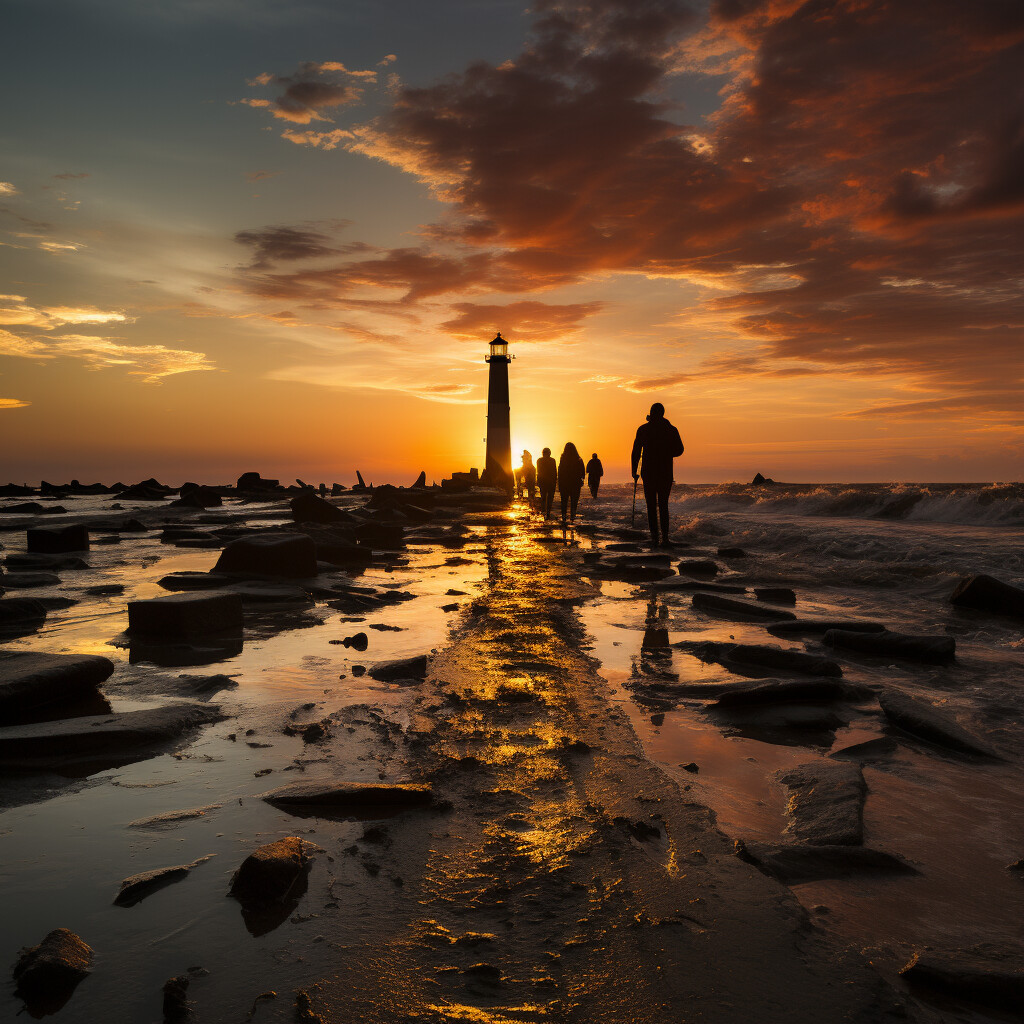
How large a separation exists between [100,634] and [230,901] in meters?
4.44

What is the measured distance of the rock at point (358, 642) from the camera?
5.28 m

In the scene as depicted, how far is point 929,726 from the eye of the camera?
11.5 ft

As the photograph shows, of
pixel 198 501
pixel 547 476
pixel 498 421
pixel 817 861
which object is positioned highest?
pixel 498 421

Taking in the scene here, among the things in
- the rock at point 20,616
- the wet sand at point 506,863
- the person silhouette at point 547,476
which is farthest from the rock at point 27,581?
the person silhouette at point 547,476

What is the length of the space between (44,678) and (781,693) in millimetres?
4121

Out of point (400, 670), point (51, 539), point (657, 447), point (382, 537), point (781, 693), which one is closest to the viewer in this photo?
point (781, 693)

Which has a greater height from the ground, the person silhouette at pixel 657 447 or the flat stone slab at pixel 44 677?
the person silhouette at pixel 657 447

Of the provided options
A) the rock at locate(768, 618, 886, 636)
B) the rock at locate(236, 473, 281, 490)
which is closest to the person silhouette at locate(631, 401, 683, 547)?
the rock at locate(768, 618, 886, 636)

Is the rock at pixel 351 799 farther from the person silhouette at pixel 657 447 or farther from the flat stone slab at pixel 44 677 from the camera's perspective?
the person silhouette at pixel 657 447

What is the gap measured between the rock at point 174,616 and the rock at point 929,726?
4946mm

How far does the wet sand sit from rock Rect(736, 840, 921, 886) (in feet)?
0.21

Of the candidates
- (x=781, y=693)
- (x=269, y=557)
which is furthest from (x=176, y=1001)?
(x=269, y=557)

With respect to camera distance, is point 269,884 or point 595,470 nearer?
point 269,884

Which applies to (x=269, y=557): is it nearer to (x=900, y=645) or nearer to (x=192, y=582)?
(x=192, y=582)
